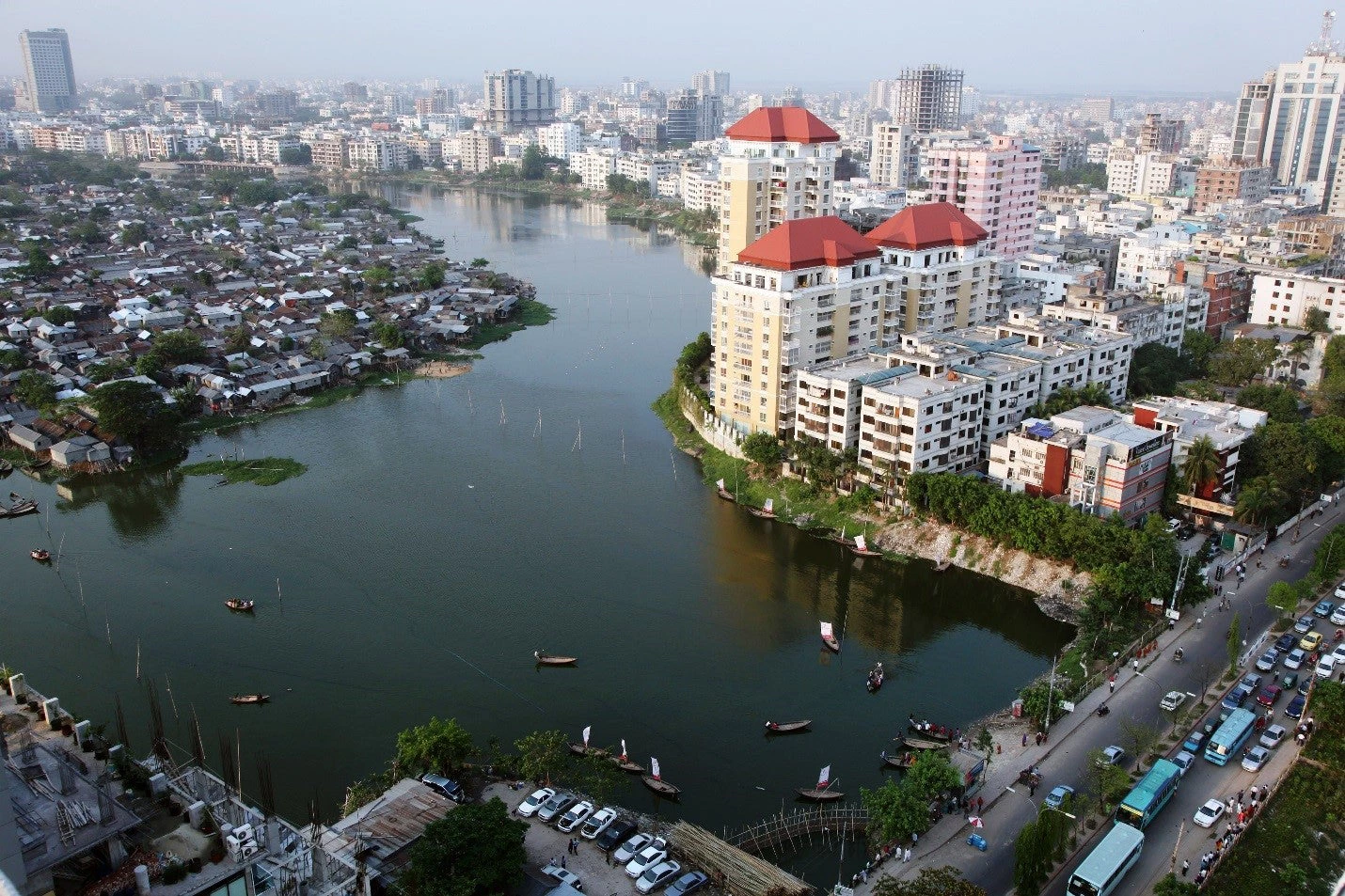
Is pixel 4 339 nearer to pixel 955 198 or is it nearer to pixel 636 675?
pixel 636 675

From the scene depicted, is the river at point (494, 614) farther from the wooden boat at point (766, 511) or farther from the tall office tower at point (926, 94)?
the tall office tower at point (926, 94)

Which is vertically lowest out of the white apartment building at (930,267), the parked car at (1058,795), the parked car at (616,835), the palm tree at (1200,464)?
the parked car at (616,835)

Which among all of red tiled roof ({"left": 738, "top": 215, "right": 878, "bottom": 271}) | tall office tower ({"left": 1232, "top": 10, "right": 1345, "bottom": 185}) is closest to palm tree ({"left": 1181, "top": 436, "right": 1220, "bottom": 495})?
red tiled roof ({"left": 738, "top": 215, "right": 878, "bottom": 271})

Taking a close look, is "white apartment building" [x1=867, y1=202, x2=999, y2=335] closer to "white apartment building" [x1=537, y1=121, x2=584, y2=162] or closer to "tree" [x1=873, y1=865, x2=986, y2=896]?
"tree" [x1=873, y1=865, x2=986, y2=896]

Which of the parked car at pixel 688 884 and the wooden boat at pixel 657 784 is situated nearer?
the parked car at pixel 688 884

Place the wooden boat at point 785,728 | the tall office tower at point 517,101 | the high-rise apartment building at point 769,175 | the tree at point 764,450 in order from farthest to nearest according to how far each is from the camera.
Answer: the tall office tower at point 517,101, the high-rise apartment building at point 769,175, the tree at point 764,450, the wooden boat at point 785,728

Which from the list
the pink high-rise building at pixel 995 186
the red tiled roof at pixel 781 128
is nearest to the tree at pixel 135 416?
the red tiled roof at pixel 781 128
